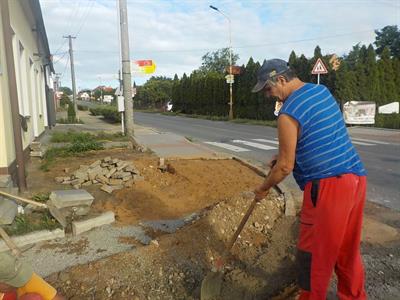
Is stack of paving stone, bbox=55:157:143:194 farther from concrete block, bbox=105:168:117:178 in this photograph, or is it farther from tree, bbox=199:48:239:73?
tree, bbox=199:48:239:73

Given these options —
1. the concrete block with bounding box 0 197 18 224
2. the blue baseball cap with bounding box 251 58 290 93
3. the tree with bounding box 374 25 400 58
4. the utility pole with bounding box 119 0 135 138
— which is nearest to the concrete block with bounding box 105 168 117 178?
the concrete block with bounding box 0 197 18 224

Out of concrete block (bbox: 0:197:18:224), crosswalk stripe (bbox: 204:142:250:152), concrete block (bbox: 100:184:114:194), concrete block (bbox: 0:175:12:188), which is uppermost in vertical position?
concrete block (bbox: 0:175:12:188)

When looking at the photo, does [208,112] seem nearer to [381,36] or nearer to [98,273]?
[381,36]

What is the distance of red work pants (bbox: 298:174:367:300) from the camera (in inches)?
109

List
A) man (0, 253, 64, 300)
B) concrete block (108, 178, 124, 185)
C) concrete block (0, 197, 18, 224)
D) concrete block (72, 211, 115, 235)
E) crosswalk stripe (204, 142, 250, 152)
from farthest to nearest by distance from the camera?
1. crosswalk stripe (204, 142, 250, 152)
2. concrete block (108, 178, 124, 185)
3. concrete block (72, 211, 115, 235)
4. concrete block (0, 197, 18, 224)
5. man (0, 253, 64, 300)

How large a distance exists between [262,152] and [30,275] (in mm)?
10612

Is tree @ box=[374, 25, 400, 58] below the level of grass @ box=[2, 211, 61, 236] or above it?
above

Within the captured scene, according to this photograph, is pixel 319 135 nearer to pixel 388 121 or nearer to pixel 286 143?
pixel 286 143

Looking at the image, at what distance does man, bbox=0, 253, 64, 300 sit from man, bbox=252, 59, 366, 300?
6.07 feet

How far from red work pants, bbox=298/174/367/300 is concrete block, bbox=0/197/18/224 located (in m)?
3.60

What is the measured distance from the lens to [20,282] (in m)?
3.03

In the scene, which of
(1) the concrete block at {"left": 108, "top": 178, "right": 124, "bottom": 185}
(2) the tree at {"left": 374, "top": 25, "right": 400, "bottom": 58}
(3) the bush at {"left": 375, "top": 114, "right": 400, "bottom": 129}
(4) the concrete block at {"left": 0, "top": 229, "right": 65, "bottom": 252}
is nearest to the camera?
(4) the concrete block at {"left": 0, "top": 229, "right": 65, "bottom": 252}

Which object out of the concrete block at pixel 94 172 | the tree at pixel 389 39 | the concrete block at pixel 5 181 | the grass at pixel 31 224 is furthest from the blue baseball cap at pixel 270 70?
the tree at pixel 389 39

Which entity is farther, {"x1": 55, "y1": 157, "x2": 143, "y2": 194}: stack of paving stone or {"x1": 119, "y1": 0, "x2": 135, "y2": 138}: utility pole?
{"x1": 119, "y1": 0, "x2": 135, "y2": 138}: utility pole
